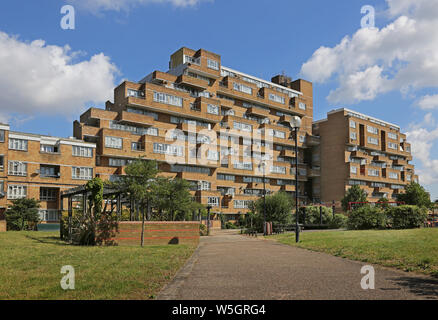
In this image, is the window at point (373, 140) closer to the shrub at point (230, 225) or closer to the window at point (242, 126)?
the window at point (242, 126)

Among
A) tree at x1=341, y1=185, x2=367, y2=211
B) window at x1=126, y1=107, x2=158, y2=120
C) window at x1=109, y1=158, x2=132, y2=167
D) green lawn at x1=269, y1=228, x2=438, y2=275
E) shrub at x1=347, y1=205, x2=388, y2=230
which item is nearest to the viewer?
green lawn at x1=269, y1=228, x2=438, y2=275

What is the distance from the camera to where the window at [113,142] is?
2094 inches

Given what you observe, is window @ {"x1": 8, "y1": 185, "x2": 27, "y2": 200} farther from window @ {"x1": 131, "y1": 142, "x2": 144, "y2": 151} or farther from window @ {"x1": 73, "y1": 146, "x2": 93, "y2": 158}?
window @ {"x1": 131, "y1": 142, "x2": 144, "y2": 151}

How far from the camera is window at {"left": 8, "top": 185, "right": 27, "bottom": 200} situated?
46.2 meters

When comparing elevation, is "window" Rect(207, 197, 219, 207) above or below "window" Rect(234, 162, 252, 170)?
below

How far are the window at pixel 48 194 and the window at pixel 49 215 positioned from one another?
1.51 meters

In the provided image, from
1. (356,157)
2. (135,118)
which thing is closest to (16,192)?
(135,118)

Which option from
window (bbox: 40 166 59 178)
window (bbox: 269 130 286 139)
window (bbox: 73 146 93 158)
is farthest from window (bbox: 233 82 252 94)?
window (bbox: 40 166 59 178)

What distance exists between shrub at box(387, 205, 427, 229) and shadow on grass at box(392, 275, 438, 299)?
19190 mm

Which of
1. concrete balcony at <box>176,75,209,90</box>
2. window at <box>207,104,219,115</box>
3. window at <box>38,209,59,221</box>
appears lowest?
window at <box>38,209,59,221</box>

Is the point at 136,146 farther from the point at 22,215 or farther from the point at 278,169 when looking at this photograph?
the point at 278,169

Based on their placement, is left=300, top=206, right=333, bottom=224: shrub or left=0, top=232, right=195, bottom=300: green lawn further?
left=300, top=206, right=333, bottom=224: shrub

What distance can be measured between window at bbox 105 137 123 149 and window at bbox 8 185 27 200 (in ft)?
37.0

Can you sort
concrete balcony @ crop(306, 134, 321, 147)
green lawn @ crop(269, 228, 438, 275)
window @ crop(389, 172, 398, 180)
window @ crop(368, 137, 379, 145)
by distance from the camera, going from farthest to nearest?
window @ crop(389, 172, 398, 180) → window @ crop(368, 137, 379, 145) → concrete balcony @ crop(306, 134, 321, 147) → green lawn @ crop(269, 228, 438, 275)
